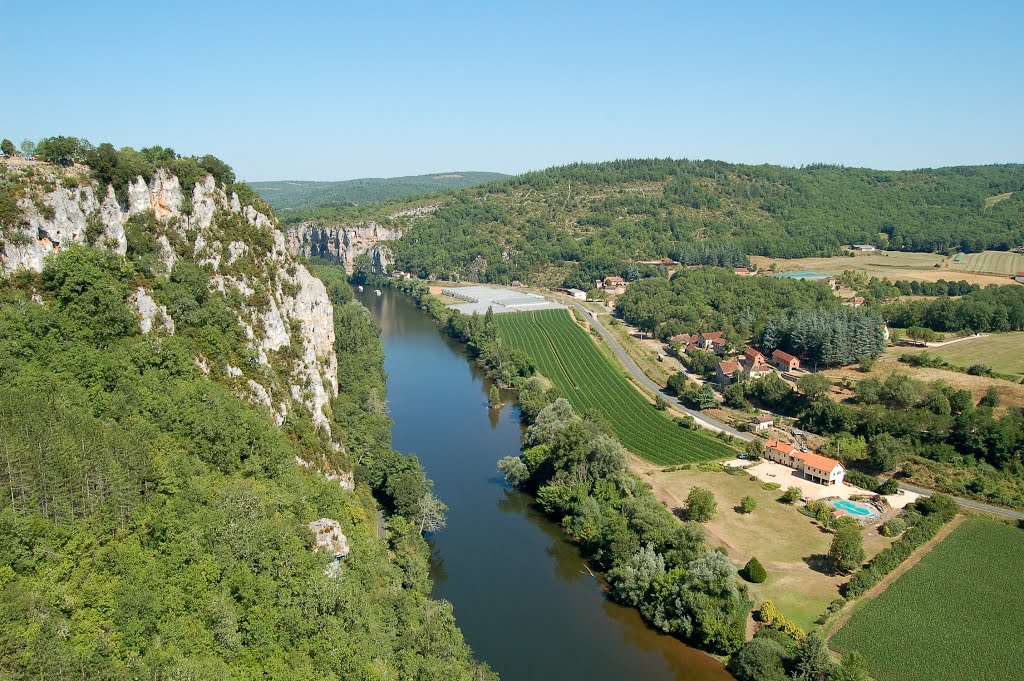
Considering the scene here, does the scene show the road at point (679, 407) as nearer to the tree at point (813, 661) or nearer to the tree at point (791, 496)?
the tree at point (791, 496)

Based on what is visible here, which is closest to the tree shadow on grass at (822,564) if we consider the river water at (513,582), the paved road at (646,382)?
the river water at (513,582)

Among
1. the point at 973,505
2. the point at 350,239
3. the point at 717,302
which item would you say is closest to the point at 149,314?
the point at 973,505

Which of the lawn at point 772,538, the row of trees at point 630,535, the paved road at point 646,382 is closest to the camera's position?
the row of trees at point 630,535

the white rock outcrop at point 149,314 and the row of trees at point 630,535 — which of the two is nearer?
the row of trees at point 630,535

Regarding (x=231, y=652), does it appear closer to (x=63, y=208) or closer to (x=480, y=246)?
(x=63, y=208)

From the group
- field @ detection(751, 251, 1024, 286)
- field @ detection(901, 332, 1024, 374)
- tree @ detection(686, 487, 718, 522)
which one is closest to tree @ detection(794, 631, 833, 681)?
tree @ detection(686, 487, 718, 522)

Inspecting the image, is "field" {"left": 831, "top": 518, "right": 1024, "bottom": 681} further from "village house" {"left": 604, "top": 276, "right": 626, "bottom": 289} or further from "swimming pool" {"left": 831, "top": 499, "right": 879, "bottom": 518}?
"village house" {"left": 604, "top": 276, "right": 626, "bottom": 289}

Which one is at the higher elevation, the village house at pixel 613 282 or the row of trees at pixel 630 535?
the village house at pixel 613 282

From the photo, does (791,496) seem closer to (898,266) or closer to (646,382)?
(646,382)
